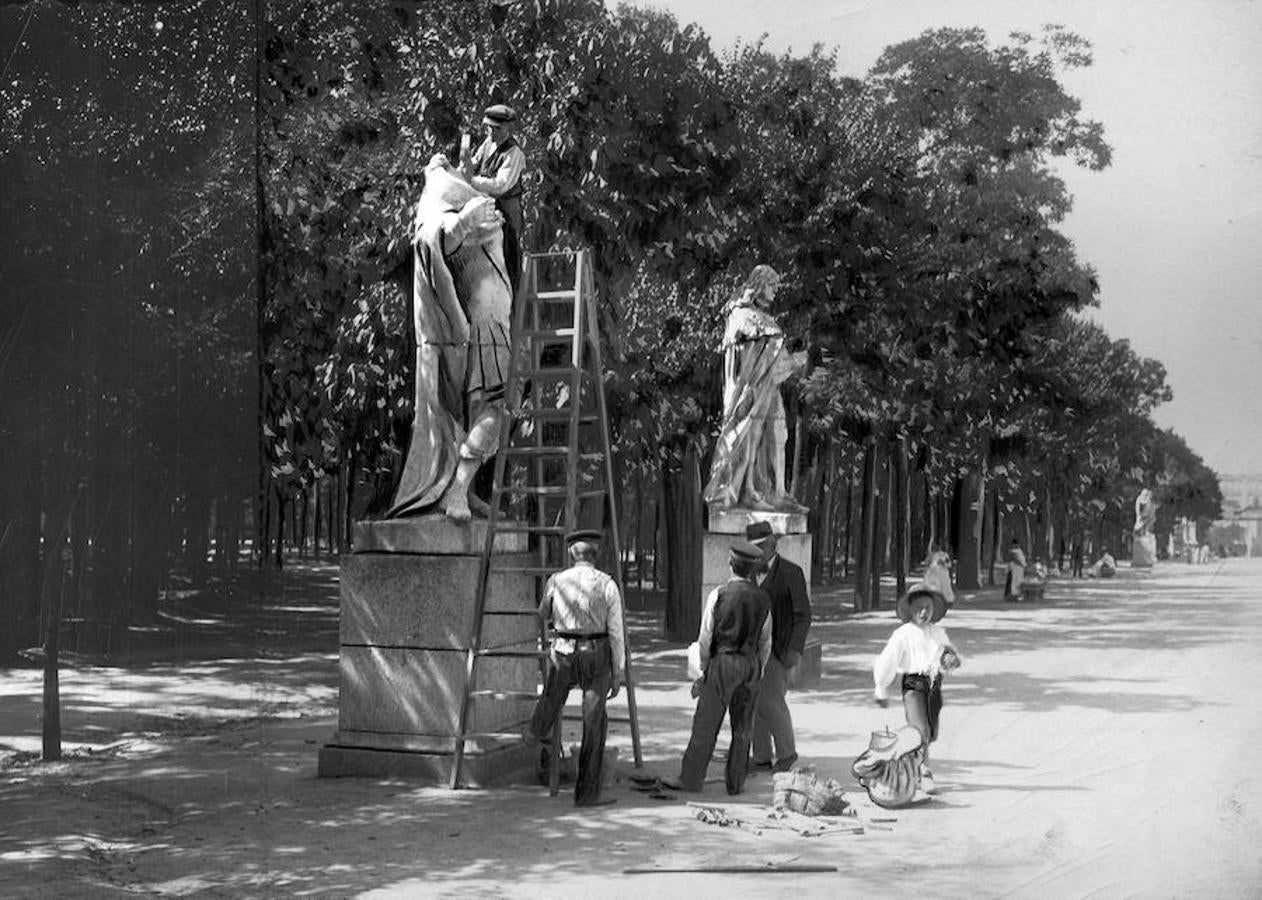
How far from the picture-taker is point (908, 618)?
1172 centimetres

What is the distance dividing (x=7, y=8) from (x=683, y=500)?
42.6 ft

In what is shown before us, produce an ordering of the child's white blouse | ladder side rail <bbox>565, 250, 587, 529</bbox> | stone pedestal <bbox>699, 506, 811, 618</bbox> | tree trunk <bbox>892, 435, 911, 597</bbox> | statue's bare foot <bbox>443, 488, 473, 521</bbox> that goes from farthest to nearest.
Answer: tree trunk <bbox>892, 435, 911, 597</bbox>
stone pedestal <bbox>699, 506, 811, 618</bbox>
statue's bare foot <bbox>443, 488, 473, 521</bbox>
ladder side rail <bbox>565, 250, 587, 529</bbox>
the child's white blouse

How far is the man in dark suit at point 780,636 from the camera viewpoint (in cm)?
1251

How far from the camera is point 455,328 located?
13164 millimetres

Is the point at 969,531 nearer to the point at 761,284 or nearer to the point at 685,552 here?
the point at 685,552

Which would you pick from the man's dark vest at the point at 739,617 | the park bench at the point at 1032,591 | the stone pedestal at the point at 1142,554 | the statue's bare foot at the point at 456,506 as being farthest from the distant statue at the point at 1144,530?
the man's dark vest at the point at 739,617

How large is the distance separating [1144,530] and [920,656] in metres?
49.2

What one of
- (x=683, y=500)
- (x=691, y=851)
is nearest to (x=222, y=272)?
(x=683, y=500)

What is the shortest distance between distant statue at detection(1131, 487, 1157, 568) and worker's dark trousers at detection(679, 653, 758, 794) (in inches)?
1644

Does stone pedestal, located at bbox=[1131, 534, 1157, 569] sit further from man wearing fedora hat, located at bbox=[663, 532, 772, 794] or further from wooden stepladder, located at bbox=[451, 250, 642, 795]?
man wearing fedora hat, located at bbox=[663, 532, 772, 794]

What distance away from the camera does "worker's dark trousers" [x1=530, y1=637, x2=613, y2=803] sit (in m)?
11.3

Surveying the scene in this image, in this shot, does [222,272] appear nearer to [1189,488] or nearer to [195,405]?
[195,405]

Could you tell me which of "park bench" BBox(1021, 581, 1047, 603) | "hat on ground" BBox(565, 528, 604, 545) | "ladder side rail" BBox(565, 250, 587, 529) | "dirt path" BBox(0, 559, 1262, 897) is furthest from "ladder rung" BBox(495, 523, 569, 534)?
"park bench" BBox(1021, 581, 1047, 603)

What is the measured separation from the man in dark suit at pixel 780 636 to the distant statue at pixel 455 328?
83.9 inches
